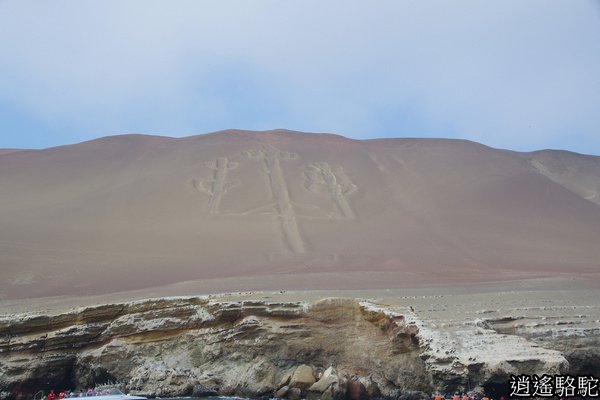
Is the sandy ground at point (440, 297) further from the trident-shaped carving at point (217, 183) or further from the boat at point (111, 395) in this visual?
the trident-shaped carving at point (217, 183)

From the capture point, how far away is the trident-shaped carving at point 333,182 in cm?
4244

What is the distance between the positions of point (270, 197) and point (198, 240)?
25.4 feet

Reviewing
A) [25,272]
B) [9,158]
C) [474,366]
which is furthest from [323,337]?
[9,158]

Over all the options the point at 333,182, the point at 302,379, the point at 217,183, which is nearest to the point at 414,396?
the point at 302,379

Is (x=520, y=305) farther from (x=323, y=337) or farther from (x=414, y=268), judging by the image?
(x=414, y=268)

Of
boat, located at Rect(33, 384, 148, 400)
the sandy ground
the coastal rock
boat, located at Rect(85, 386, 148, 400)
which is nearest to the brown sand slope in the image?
the sandy ground

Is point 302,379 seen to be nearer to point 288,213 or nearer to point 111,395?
point 111,395

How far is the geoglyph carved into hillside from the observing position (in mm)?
39281

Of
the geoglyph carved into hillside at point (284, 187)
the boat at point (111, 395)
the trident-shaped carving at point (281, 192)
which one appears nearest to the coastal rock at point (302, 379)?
the boat at point (111, 395)

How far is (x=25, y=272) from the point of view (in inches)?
1220

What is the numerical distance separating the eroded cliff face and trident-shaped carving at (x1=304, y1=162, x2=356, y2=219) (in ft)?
68.2

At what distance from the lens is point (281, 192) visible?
4403 centimetres

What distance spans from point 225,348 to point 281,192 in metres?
24.3

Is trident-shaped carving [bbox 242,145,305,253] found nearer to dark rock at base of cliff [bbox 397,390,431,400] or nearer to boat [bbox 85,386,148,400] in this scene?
boat [bbox 85,386,148,400]
